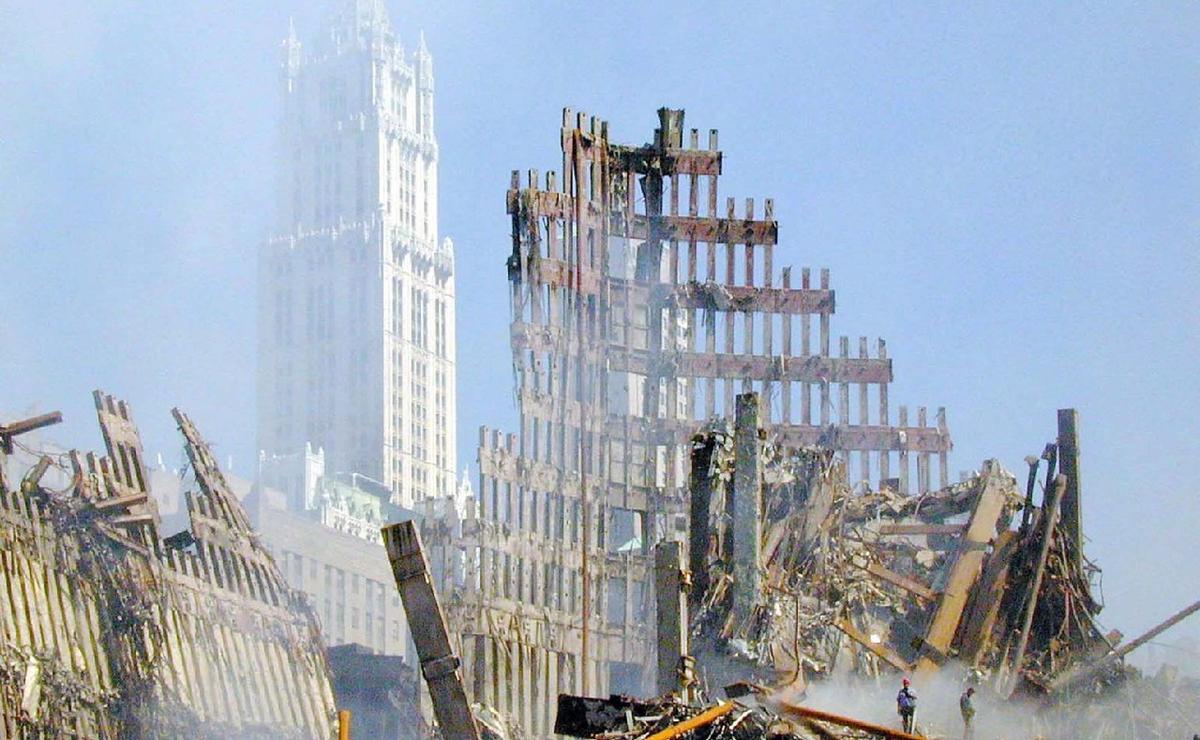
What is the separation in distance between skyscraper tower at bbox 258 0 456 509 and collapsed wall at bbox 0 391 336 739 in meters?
112

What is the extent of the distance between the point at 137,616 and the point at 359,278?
13870cm

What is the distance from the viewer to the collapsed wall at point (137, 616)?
3338 centimetres

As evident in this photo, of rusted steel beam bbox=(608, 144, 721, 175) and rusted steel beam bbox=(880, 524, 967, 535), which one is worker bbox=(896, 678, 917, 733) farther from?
rusted steel beam bbox=(608, 144, 721, 175)

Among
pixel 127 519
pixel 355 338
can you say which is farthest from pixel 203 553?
pixel 355 338

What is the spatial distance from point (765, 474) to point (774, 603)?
3.73 metres

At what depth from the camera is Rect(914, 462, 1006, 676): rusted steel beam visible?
110ft

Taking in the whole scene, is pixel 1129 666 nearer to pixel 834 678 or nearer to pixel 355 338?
pixel 834 678

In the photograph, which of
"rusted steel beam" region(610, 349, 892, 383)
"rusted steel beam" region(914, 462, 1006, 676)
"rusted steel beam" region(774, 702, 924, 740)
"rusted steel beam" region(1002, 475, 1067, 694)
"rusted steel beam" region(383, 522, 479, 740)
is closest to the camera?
"rusted steel beam" region(774, 702, 924, 740)

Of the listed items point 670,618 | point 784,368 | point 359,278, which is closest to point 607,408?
point 784,368

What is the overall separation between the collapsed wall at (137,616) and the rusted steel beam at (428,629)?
9.16 meters

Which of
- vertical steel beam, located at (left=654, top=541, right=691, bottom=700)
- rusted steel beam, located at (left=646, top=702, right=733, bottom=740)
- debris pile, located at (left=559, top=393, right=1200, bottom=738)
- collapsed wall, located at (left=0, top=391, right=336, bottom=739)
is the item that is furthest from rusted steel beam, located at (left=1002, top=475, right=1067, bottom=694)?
collapsed wall, located at (left=0, top=391, right=336, bottom=739)

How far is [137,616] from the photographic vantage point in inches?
1441

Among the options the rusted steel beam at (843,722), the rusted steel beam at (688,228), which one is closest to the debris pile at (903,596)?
the rusted steel beam at (843,722)

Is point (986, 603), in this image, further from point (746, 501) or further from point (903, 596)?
point (746, 501)
